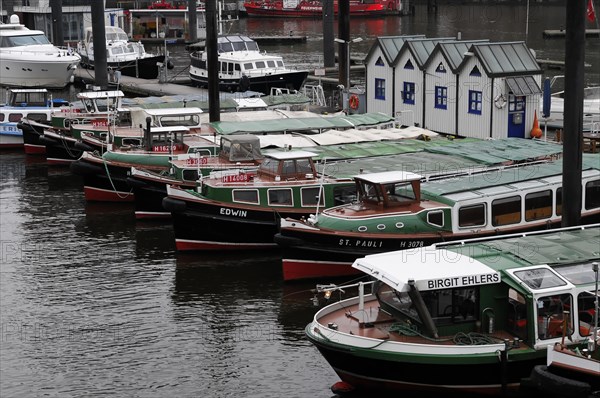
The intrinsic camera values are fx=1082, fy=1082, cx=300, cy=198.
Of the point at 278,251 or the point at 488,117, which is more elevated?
the point at 488,117

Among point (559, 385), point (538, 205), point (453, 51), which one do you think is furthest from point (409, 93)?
point (559, 385)

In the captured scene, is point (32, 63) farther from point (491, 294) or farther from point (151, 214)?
point (491, 294)

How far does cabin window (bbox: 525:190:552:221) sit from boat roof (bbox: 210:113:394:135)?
14201 mm

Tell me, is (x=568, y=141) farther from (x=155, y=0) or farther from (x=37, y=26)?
(x=155, y=0)

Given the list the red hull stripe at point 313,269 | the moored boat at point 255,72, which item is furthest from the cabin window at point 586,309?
the moored boat at point 255,72

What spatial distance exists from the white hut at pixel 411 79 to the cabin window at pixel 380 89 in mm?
1123

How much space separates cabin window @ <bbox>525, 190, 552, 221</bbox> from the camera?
31500 millimetres

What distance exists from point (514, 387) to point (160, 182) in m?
20.2

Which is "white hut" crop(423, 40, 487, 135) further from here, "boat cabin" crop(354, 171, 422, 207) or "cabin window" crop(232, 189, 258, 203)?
"boat cabin" crop(354, 171, 422, 207)

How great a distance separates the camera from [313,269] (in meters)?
31.2

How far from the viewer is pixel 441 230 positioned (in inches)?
1198

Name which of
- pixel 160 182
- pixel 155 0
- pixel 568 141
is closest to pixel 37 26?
pixel 155 0

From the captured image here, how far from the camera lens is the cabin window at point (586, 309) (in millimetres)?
21875

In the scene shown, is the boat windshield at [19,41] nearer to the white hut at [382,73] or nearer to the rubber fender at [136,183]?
the white hut at [382,73]
